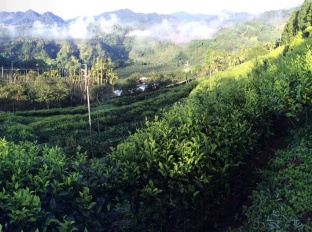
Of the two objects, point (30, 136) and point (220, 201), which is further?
point (30, 136)

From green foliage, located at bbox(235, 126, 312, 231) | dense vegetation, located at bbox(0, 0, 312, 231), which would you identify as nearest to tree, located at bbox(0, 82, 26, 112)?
dense vegetation, located at bbox(0, 0, 312, 231)

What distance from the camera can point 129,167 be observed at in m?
3.69

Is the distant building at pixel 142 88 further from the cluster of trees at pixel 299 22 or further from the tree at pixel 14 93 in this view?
the cluster of trees at pixel 299 22

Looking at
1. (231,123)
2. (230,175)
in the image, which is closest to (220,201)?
(230,175)

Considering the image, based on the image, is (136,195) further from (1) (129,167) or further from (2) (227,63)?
(2) (227,63)

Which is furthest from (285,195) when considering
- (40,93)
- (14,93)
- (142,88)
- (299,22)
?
(142,88)

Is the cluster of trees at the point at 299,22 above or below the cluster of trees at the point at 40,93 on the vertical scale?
above

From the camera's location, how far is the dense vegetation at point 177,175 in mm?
2959

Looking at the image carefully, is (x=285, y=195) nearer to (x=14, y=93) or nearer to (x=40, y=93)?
(x=40, y=93)

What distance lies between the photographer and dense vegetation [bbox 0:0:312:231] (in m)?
2.96

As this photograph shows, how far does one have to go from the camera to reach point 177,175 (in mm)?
3871

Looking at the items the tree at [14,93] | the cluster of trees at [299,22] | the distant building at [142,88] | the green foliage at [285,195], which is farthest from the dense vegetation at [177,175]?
the distant building at [142,88]

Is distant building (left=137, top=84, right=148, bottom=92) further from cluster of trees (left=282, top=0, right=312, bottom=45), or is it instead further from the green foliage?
the green foliage

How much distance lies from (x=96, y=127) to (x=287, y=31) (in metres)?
30.5
